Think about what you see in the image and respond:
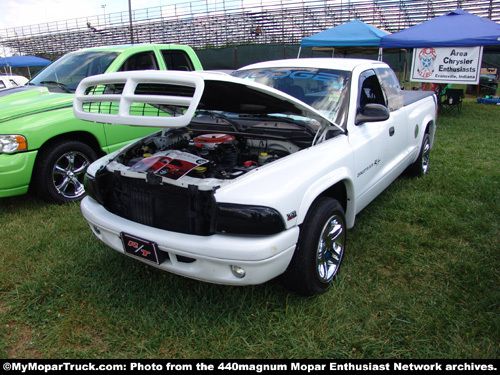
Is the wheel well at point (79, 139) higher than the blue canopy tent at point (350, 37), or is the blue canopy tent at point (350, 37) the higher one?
the blue canopy tent at point (350, 37)

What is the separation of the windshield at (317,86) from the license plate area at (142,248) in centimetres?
166

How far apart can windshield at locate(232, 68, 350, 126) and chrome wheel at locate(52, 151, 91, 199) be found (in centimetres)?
221

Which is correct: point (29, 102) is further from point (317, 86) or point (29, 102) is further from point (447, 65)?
point (447, 65)

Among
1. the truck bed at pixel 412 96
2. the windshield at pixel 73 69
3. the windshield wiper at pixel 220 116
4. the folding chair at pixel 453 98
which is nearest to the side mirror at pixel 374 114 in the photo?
the windshield wiper at pixel 220 116

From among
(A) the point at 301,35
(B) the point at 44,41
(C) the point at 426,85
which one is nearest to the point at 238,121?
(C) the point at 426,85

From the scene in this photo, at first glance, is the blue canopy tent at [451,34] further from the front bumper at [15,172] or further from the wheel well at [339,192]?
the front bumper at [15,172]

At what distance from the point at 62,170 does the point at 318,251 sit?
3.05 metres

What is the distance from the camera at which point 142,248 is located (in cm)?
217

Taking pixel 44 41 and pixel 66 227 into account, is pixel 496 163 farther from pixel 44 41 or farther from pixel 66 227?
pixel 44 41

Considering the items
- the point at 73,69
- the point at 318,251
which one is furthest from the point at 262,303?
the point at 73,69

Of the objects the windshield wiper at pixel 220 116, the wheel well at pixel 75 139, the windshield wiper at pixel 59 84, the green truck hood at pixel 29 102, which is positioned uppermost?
the windshield wiper at pixel 59 84

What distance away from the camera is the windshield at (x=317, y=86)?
2914mm

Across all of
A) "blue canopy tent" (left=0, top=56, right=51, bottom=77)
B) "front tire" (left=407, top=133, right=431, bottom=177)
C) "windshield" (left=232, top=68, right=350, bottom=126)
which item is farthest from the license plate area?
"blue canopy tent" (left=0, top=56, right=51, bottom=77)

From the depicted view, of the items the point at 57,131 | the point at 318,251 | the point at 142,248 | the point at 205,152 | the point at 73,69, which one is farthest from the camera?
the point at 73,69
